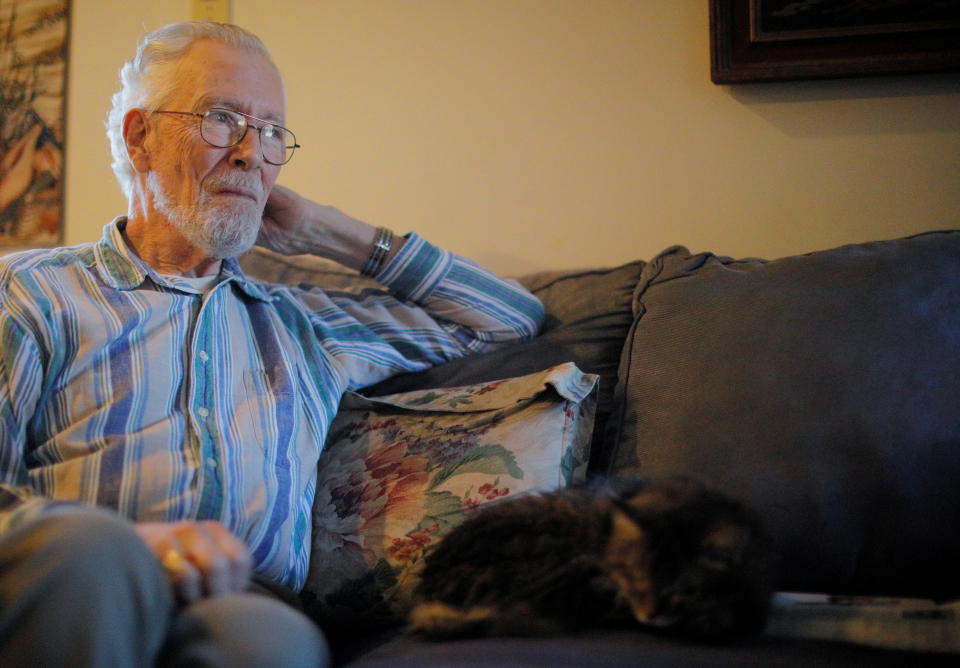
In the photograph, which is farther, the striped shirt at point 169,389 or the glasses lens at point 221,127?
the glasses lens at point 221,127

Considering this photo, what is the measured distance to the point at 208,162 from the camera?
1361 mm

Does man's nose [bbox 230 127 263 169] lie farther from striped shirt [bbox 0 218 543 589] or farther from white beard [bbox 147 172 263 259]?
striped shirt [bbox 0 218 543 589]

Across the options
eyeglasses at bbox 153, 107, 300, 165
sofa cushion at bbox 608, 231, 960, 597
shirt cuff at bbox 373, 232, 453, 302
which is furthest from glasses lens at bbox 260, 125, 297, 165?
sofa cushion at bbox 608, 231, 960, 597

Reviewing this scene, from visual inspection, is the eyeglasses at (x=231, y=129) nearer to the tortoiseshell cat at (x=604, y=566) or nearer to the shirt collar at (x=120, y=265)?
the shirt collar at (x=120, y=265)

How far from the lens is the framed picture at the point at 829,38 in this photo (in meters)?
1.59

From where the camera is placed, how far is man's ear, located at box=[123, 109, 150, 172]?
55.6 inches

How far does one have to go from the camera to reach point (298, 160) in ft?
6.48

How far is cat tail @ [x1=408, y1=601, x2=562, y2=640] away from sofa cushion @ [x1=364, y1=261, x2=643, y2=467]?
53 cm

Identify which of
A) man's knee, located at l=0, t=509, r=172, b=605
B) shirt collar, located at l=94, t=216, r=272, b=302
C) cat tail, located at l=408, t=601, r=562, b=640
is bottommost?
cat tail, located at l=408, t=601, r=562, b=640

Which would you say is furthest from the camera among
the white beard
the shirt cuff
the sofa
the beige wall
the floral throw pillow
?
the beige wall

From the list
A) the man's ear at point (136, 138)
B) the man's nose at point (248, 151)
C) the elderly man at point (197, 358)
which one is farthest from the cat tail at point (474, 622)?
the man's ear at point (136, 138)

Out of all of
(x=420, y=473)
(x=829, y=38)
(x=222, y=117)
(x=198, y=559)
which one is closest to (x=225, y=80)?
(x=222, y=117)

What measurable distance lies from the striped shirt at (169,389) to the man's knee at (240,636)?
36cm

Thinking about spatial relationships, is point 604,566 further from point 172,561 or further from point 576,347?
point 576,347
